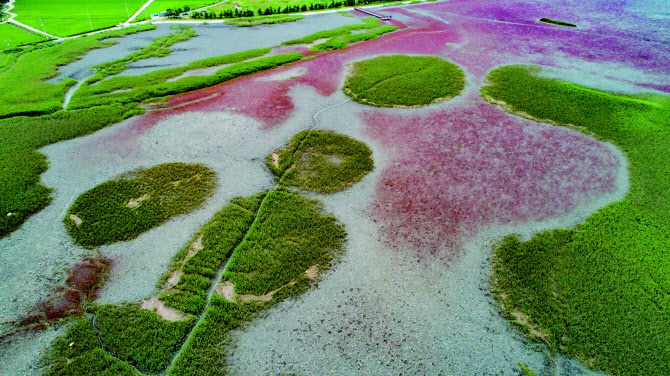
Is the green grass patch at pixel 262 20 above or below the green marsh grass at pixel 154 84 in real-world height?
above

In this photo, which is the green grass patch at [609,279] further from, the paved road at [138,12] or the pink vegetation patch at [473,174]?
the paved road at [138,12]

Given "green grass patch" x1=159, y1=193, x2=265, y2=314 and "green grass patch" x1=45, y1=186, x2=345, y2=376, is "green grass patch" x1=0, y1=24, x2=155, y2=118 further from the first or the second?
"green grass patch" x1=45, y1=186, x2=345, y2=376

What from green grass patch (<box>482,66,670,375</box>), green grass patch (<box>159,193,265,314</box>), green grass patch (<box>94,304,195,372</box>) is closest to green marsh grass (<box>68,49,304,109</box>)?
green grass patch (<box>159,193,265,314</box>)

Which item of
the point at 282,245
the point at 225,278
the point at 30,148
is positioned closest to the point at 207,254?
the point at 225,278

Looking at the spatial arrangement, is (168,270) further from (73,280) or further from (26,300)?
(26,300)

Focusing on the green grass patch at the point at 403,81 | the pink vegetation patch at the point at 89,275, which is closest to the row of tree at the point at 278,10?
the green grass patch at the point at 403,81
